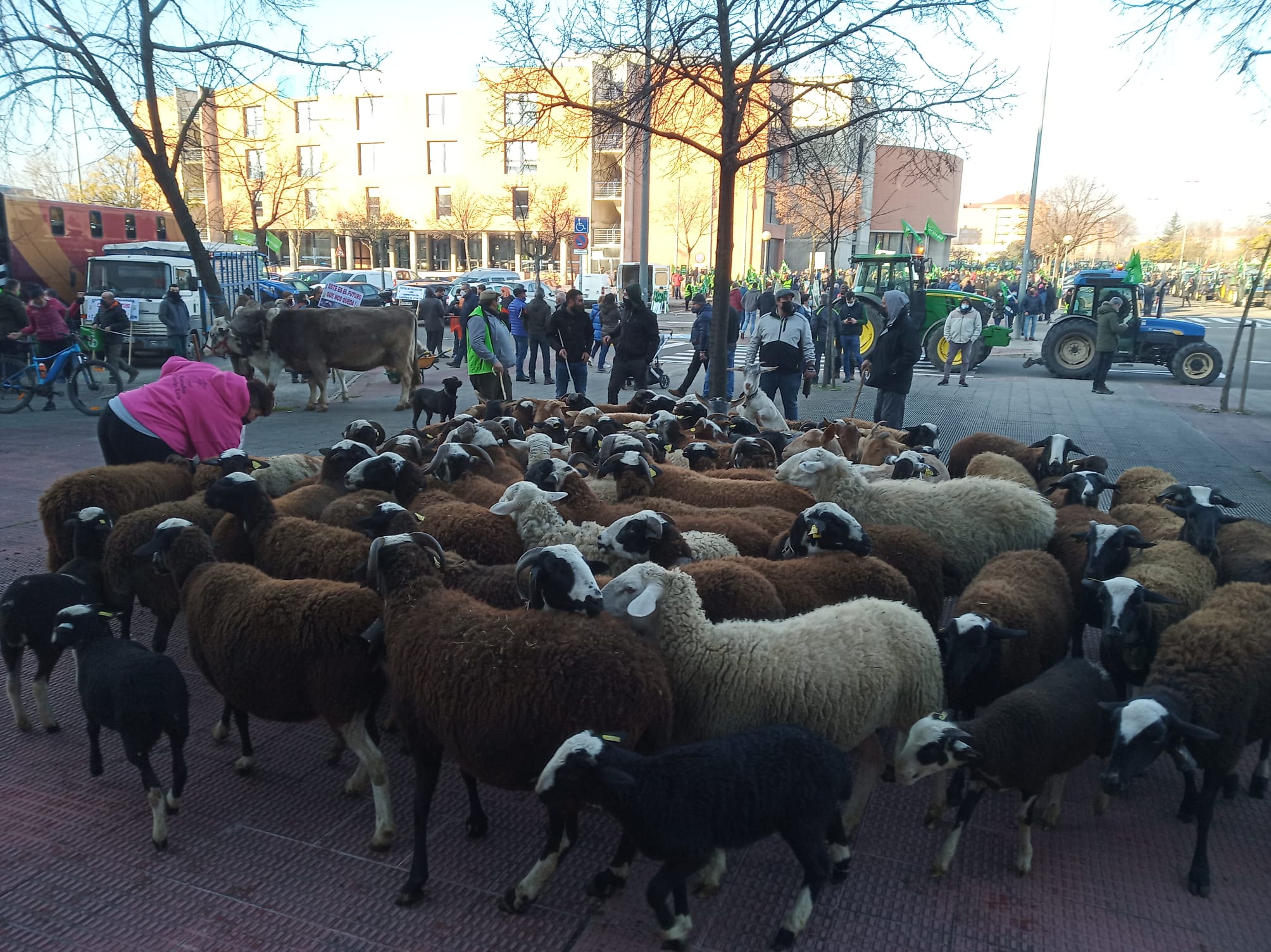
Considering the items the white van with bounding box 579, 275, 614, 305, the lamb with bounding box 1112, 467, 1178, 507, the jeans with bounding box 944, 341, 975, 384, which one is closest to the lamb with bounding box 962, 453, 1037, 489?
the lamb with bounding box 1112, 467, 1178, 507

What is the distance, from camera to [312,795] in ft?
12.7

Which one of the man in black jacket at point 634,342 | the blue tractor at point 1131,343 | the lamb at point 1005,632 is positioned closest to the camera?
the lamb at point 1005,632

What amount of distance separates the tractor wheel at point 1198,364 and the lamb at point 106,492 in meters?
21.8

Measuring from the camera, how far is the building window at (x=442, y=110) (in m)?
60.5

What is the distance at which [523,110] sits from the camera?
10430 mm

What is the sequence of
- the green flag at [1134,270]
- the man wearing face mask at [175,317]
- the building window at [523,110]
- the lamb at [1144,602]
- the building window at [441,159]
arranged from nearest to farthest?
1. the lamb at [1144,602]
2. the building window at [523,110]
3. the man wearing face mask at [175,317]
4. the green flag at [1134,270]
5. the building window at [441,159]

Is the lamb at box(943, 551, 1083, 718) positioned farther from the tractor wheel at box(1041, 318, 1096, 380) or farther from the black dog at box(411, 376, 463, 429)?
the tractor wheel at box(1041, 318, 1096, 380)

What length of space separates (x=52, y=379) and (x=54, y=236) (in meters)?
15.9

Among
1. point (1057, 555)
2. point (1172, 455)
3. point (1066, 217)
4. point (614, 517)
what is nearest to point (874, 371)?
point (1172, 455)

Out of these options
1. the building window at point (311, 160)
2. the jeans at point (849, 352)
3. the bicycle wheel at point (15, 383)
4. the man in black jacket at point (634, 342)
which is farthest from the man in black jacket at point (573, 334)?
the building window at point (311, 160)

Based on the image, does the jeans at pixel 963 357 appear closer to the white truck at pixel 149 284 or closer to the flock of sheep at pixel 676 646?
the flock of sheep at pixel 676 646

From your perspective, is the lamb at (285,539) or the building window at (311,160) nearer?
the lamb at (285,539)

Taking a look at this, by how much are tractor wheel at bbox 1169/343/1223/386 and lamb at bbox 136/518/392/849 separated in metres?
22.0

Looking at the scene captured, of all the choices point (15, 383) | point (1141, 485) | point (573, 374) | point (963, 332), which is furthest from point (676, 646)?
point (963, 332)
